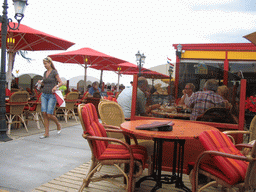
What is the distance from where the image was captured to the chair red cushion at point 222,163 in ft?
6.19

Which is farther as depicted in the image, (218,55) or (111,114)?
(218,55)

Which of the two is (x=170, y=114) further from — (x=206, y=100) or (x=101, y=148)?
(x=101, y=148)

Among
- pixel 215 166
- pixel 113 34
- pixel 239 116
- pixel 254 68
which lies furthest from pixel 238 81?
pixel 113 34

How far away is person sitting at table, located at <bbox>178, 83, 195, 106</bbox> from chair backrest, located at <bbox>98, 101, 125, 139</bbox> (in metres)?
0.97

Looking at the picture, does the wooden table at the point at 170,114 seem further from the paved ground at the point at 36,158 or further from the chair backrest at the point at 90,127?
the paved ground at the point at 36,158

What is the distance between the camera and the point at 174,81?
3.55 metres

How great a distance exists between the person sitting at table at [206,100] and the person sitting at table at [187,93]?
54 millimetres

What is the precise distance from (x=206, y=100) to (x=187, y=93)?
0.97 ft

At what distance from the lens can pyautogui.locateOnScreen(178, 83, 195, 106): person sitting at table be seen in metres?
3.42

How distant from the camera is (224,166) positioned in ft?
6.43

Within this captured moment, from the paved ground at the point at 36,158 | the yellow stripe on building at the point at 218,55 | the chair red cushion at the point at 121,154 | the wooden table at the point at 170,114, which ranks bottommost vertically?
the paved ground at the point at 36,158

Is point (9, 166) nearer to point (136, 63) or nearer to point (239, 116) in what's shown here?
point (239, 116)

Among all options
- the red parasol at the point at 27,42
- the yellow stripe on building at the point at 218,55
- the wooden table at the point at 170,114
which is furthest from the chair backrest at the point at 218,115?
the yellow stripe on building at the point at 218,55

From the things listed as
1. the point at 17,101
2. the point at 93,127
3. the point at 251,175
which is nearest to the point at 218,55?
the point at 17,101
